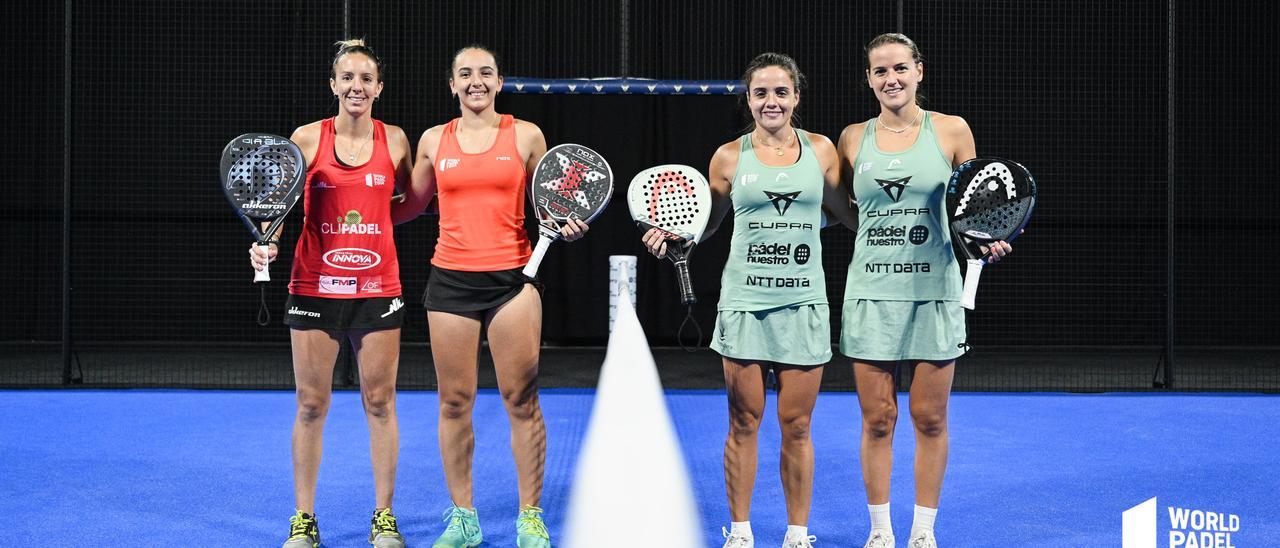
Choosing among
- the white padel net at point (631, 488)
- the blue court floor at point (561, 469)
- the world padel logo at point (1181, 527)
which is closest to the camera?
the white padel net at point (631, 488)

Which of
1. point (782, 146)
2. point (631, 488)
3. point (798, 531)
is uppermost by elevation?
point (782, 146)

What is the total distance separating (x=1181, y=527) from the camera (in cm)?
360

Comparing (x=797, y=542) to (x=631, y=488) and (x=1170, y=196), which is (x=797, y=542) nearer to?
(x=631, y=488)

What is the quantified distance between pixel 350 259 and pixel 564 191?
75 centimetres

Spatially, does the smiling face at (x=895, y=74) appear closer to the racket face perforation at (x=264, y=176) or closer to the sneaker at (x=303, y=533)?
the racket face perforation at (x=264, y=176)

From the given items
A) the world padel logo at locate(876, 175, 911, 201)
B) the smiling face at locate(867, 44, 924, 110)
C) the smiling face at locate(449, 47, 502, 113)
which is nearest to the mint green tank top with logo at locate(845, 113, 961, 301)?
the world padel logo at locate(876, 175, 911, 201)

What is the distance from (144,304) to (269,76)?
225cm

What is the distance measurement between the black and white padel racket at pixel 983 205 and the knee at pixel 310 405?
212 cm

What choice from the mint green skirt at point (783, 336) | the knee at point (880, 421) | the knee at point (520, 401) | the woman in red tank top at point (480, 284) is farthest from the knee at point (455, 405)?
the knee at point (880, 421)

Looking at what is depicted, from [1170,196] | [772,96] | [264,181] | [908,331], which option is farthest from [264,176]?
[1170,196]

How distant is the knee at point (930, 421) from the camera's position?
3186 millimetres

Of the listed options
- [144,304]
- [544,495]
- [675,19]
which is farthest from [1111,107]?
[144,304]

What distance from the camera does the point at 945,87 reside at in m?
8.25

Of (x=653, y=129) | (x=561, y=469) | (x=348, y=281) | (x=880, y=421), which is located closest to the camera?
(x=880, y=421)
